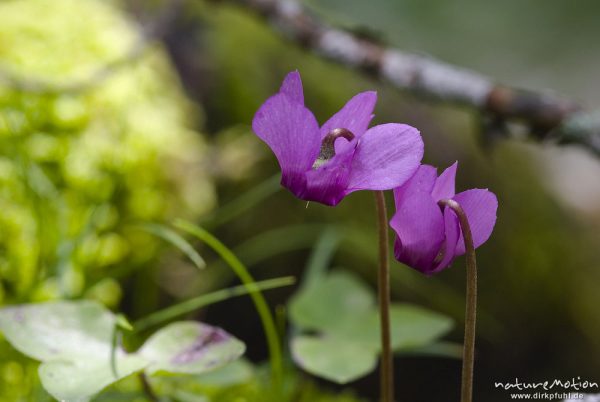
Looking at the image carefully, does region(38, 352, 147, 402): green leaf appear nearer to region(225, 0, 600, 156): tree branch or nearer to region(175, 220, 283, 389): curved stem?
region(175, 220, 283, 389): curved stem

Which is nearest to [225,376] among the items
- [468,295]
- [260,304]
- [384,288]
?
[260,304]

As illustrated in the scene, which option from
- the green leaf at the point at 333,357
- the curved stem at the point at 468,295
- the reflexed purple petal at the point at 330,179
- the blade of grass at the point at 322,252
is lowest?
the green leaf at the point at 333,357

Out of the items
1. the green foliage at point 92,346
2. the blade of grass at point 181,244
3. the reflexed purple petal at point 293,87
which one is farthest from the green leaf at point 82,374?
the reflexed purple petal at point 293,87

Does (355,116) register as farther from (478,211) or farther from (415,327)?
(415,327)

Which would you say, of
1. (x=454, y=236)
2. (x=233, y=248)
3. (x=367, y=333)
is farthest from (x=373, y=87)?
(x=454, y=236)

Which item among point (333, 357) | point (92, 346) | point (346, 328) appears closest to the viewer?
point (92, 346)

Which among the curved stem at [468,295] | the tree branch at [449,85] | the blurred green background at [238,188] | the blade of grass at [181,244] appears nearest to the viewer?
the curved stem at [468,295]

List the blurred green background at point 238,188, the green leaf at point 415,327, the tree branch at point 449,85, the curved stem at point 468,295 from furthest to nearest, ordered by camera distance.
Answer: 1. the blurred green background at point 238,188
2. the tree branch at point 449,85
3. the green leaf at point 415,327
4. the curved stem at point 468,295

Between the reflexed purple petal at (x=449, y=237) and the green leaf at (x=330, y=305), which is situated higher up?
the reflexed purple petal at (x=449, y=237)

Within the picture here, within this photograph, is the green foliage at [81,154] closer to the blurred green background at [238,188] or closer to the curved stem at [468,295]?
the blurred green background at [238,188]
